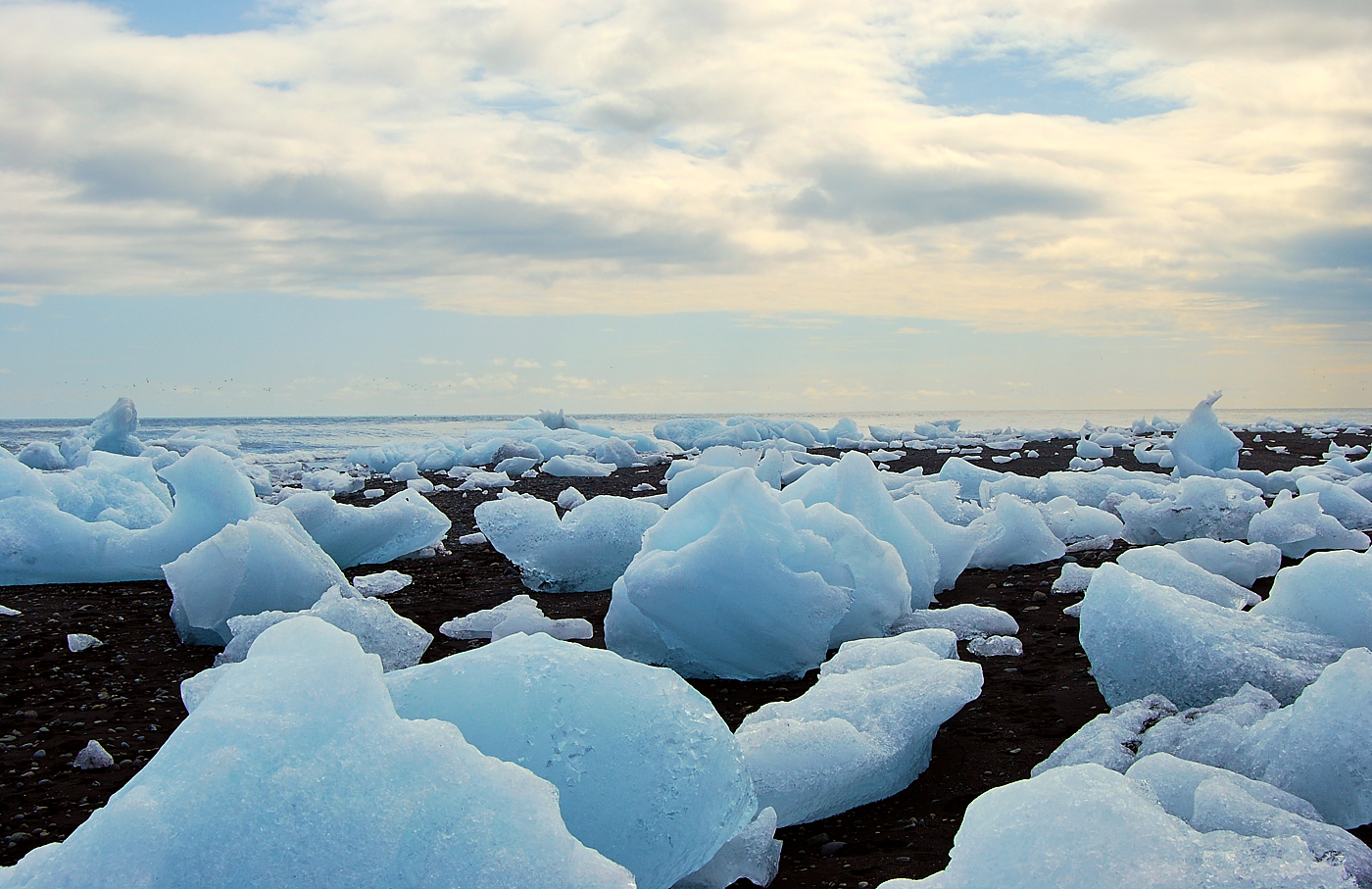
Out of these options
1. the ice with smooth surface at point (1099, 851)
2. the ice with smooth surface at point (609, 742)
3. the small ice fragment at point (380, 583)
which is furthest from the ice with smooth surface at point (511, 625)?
the ice with smooth surface at point (1099, 851)

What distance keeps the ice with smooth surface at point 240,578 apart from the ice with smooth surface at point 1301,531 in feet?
13.7

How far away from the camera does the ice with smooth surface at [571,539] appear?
Result: 4.33 meters

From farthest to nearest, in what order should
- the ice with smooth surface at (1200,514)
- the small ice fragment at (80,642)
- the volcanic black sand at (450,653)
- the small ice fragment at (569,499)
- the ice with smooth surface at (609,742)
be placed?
the small ice fragment at (569,499) < the ice with smooth surface at (1200,514) < the small ice fragment at (80,642) < the volcanic black sand at (450,653) < the ice with smooth surface at (609,742)

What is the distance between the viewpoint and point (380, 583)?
440cm

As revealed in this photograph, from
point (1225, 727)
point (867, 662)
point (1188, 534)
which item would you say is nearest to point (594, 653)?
point (867, 662)

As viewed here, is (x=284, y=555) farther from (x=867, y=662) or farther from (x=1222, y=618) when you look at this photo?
(x=1222, y=618)

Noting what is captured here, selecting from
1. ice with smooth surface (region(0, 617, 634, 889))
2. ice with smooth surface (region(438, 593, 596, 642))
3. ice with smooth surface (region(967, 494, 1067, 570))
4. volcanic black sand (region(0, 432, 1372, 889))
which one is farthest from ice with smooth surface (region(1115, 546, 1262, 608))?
ice with smooth surface (region(0, 617, 634, 889))

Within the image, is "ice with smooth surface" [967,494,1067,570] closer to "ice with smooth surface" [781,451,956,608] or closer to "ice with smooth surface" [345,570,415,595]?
"ice with smooth surface" [781,451,956,608]

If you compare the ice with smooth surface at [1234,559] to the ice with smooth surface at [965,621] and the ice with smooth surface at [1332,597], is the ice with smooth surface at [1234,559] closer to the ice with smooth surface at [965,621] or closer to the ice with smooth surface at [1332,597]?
the ice with smooth surface at [965,621]

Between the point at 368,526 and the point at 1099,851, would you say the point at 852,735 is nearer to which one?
the point at 1099,851

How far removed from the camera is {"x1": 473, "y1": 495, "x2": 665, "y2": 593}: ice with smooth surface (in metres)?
4.33

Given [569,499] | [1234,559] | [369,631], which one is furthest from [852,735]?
[569,499]

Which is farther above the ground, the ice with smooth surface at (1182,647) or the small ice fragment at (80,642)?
the ice with smooth surface at (1182,647)

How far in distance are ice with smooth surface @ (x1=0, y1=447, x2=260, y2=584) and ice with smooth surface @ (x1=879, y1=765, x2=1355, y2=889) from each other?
3.85 metres
